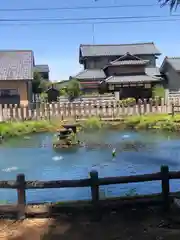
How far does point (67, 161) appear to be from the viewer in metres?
11.7

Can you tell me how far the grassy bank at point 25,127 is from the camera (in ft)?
60.0

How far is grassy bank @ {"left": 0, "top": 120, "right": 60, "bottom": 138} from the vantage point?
1828 centimetres

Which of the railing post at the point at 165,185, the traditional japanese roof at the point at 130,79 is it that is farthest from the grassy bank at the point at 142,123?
the railing post at the point at 165,185

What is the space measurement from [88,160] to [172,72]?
27.7 m

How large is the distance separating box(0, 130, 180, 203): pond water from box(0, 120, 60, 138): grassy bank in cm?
121

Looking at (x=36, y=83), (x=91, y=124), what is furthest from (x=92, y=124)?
(x=36, y=83)

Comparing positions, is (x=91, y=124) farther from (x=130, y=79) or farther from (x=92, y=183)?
(x=92, y=183)

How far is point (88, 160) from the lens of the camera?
11.8 metres

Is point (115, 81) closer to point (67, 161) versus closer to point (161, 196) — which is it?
point (67, 161)

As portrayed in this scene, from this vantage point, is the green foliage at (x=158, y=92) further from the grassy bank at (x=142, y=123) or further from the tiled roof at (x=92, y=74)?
the grassy bank at (x=142, y=123)

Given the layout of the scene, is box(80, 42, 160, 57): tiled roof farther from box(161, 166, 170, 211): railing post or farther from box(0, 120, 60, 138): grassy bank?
box(161, 166, 170, 211): railing post

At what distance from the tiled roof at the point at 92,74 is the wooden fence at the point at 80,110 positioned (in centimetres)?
1354

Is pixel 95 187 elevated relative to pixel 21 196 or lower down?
elevated

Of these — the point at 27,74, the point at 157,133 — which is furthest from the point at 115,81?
the point at 157,133
